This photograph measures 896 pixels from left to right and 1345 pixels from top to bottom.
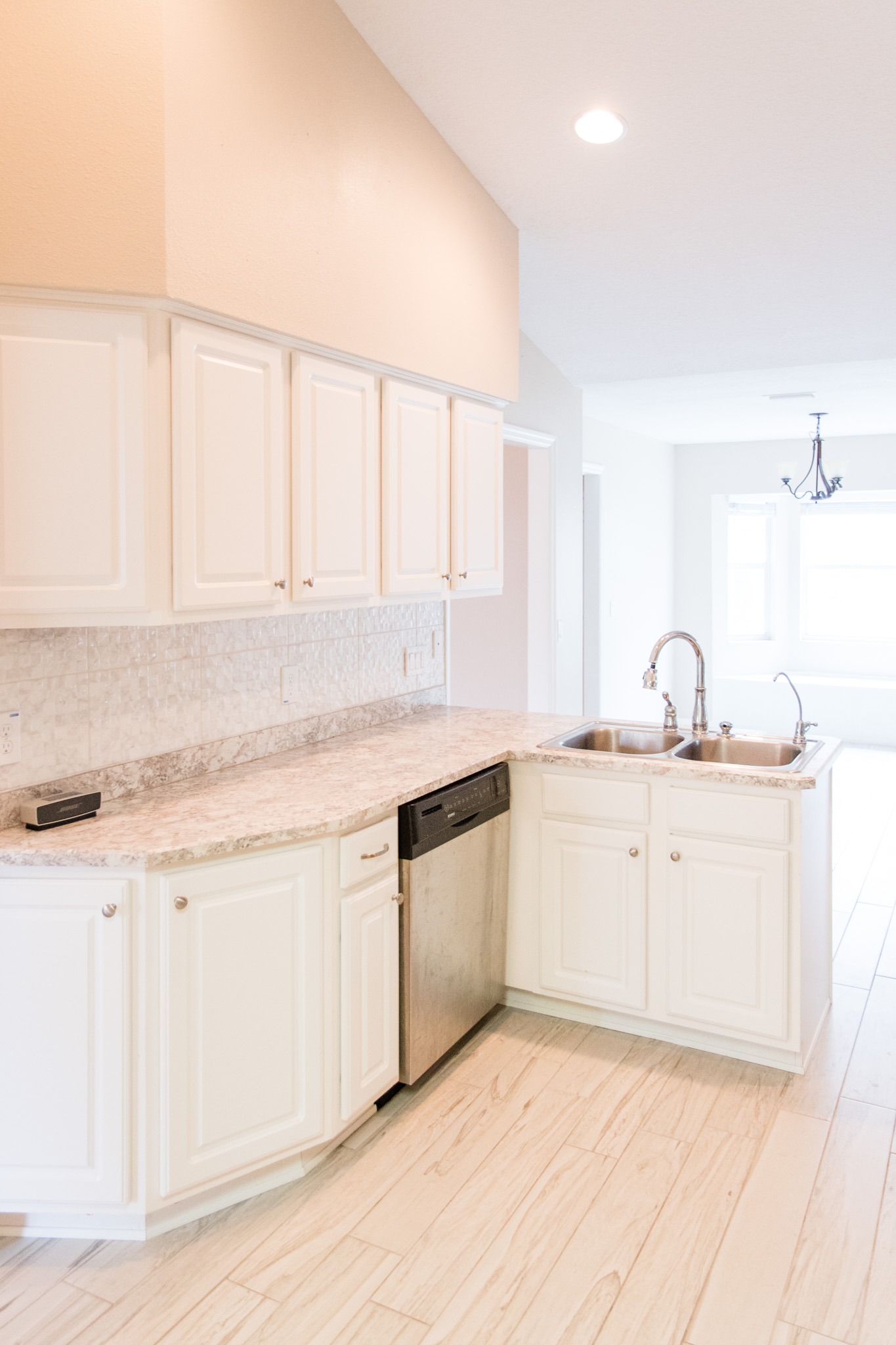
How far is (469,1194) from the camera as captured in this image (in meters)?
2.18

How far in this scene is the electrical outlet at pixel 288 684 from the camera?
2.92 meters

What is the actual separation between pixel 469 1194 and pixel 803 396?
4980 mm

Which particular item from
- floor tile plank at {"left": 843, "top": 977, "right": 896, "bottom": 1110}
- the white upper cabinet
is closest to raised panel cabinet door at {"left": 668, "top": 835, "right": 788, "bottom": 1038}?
floor tile plank at {"left": 843, "top": 977, "right": 896, "bottom": 1110}

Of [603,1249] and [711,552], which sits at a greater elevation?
[711,552]

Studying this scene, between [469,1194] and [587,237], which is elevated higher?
[587,237]

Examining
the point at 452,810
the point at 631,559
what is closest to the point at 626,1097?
the point at 452,810

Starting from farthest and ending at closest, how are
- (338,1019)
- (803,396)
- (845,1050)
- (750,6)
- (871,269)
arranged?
1. (803,396)
2. (871,269)
3. (845,1050)
4. (750,6)
5. (338,1019)

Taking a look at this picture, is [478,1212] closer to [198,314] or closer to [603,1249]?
[603,1249]

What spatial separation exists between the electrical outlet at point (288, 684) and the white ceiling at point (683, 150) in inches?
67.7

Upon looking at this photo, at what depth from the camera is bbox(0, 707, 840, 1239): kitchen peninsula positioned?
1.93m

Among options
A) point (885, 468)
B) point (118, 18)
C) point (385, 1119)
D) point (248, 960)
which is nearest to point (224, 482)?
point (118, 18)

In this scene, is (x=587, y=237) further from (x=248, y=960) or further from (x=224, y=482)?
(x=248, y=960)

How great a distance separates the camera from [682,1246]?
6.61 feet

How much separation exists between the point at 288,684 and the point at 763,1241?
1.86 meters
